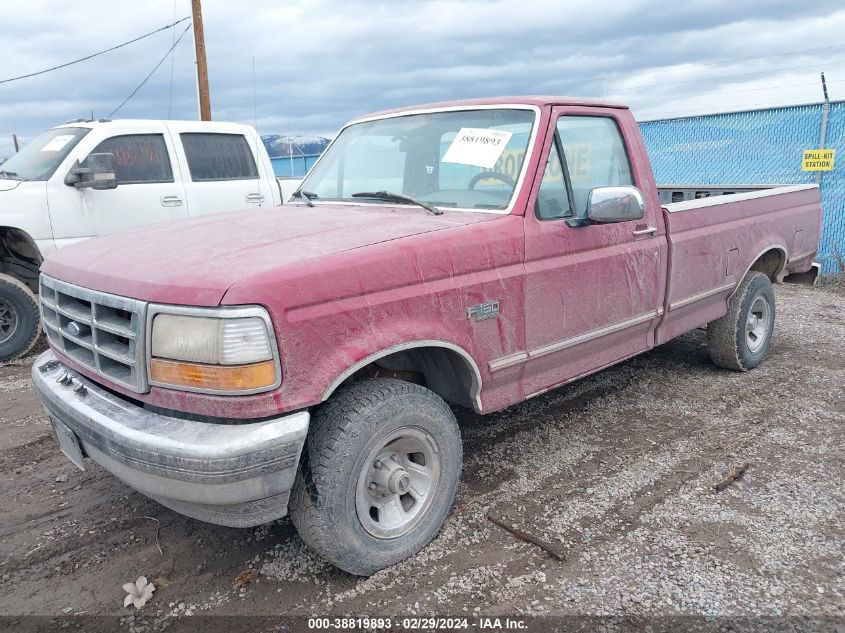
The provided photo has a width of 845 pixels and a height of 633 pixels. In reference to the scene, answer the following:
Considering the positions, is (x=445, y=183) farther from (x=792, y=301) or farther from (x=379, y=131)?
(x=792, y=301)

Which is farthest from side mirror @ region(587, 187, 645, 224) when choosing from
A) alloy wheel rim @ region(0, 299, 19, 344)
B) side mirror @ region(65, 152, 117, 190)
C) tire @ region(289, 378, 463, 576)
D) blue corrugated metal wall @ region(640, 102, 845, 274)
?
blue corrugated metal wall @ region(640, 102, 845, 274)

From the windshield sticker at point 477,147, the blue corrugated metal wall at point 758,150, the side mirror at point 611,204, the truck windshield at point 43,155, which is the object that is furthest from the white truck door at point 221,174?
the blue corrugated metal wall at point 758,150

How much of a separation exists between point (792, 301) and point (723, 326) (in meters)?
3.78

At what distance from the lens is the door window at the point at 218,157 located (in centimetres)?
677

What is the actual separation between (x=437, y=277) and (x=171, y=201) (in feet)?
15.7

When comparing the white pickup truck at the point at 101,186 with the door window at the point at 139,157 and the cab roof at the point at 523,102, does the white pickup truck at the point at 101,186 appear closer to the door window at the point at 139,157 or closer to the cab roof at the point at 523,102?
the door window at the point at 139,157

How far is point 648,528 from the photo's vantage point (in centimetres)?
294

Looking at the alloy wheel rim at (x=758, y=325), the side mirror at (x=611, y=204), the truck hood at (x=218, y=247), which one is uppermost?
the side mirror at (x=611, y=204)

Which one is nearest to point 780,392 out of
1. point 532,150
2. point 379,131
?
point 532,150

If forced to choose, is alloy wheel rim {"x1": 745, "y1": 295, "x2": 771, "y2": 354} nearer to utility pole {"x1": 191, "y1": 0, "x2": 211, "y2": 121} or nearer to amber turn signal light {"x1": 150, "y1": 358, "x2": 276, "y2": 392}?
amber turn signal light {"x1": 150, "y1": 358, "x2": 276, "y2": 392}

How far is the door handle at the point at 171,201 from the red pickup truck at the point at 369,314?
9.91 ft

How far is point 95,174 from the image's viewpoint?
5.70m

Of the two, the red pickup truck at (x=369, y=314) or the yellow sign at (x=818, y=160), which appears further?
the yellow sign at (x=818, y=160)

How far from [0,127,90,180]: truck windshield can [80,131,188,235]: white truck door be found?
314mm
